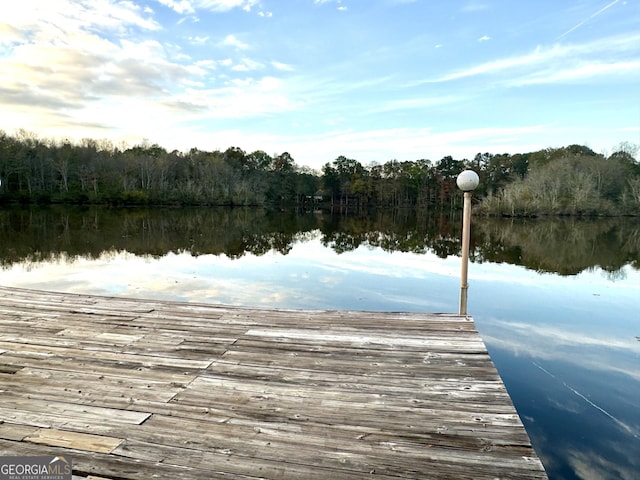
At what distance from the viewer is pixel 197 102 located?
862 inches

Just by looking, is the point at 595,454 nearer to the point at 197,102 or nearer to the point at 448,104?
the point at 448,104

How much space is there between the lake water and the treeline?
66.5 ft

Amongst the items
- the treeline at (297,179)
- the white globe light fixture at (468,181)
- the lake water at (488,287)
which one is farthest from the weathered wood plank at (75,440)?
the treeline at (297,179)

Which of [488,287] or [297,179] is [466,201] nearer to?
[488,287]

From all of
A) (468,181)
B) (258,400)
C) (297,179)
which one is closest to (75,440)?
(258,400)

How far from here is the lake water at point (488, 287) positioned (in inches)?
123

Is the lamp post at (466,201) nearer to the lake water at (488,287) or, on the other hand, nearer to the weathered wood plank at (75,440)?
the lake water at (488,287)

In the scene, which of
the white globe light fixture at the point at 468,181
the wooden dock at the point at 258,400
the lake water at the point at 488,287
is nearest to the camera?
the wooden dock at the point at 258,400

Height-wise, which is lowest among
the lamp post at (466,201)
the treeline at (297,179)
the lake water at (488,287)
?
the lake water at (488,287)

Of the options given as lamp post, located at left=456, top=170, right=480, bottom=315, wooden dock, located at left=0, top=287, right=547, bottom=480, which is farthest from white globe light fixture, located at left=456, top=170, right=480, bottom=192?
wooden dock, located at left=0, top=287, right=547, bottom=480

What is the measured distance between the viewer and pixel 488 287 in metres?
7.79

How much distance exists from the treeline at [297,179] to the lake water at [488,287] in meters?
20.3

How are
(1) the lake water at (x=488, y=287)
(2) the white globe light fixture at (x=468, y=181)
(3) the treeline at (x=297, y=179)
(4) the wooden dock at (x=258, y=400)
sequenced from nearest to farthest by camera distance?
(4) the wooden dock at (x=258, y=400)
(1) the lake water at (x=488, y=287)
(2) the white globe light fixture at (x=468, y=181)
(3) the treeline at (x=297, y=179)

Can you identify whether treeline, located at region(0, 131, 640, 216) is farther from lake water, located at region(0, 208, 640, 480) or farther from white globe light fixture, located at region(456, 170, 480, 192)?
white globe light fixture, located at region(456, 170, 480, 192)
